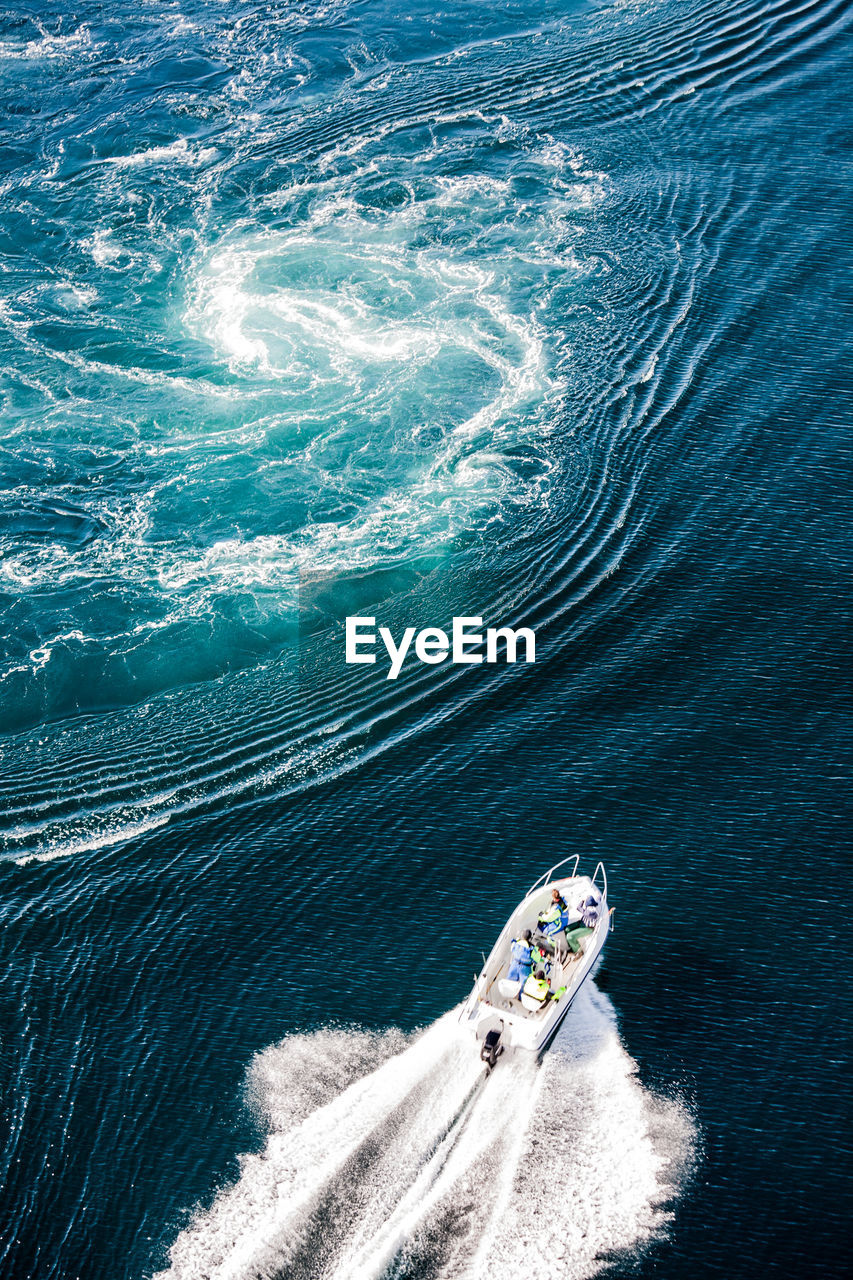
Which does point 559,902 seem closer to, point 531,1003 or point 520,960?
point 520,960

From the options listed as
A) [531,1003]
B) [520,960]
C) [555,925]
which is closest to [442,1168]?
[531,1003]

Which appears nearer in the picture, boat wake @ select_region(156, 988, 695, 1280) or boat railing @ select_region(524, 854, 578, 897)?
boat wake @ select_region(156, 988, 695, 1280)

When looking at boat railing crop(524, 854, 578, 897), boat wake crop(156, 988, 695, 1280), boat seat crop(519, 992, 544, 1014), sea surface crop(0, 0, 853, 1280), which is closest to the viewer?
boat wake crop(156, 988, 695, 1280)

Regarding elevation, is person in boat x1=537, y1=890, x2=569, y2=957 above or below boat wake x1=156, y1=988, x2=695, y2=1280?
above

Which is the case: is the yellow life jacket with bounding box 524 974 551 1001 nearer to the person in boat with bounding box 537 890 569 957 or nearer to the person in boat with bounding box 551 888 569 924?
the person in boat with bounding box 537 890 569 957

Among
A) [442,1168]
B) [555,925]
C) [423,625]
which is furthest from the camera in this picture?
[423,625]

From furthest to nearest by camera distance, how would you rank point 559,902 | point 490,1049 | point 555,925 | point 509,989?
point 559,902 → point 555,925 → point 509,989 → point 490,1049

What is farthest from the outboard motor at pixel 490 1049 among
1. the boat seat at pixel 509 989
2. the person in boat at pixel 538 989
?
the person in boat at pixel 538 989

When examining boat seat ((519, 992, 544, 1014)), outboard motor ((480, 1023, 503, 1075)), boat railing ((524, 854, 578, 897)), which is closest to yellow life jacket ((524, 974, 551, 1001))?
boat seat ((519, 992, 544, 1014))
